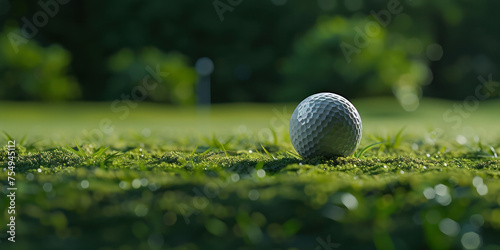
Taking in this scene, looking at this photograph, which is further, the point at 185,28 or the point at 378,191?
the point at 185,28

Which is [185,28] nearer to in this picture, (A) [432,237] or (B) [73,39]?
(B) [73,39]

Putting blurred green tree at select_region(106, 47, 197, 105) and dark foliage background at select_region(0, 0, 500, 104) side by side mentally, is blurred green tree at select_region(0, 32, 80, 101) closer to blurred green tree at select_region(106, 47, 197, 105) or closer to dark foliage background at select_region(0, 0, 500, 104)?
blurred green tree at select_region(106, 47, 197, 105)

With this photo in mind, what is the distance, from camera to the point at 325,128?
317cm

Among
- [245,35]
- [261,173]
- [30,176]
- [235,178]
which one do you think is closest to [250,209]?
[235,178]

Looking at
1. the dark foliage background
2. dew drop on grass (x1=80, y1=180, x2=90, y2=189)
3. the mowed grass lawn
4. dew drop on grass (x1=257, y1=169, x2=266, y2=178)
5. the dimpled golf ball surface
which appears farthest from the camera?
the dark foliage background

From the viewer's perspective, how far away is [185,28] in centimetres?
1884

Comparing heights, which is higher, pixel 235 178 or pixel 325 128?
pixel 325 128

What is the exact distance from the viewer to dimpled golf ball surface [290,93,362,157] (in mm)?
3180

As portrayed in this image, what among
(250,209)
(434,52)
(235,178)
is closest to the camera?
(250,209)

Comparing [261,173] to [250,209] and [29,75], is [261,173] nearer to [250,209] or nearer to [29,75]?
[250,209]

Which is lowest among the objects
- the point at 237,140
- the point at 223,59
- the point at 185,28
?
the point at 237,140

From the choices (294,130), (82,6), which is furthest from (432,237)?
(82,6)

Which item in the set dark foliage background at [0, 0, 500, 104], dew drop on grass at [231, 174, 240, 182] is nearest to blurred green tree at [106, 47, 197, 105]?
dark foliage background at [0, 0, 500, 104]

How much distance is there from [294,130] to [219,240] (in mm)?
1675
